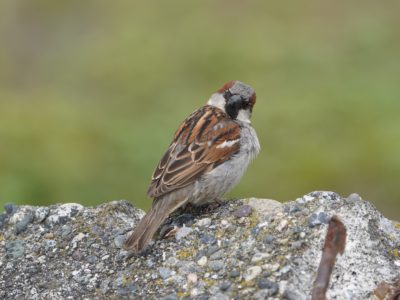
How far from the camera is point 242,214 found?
14.6 ft

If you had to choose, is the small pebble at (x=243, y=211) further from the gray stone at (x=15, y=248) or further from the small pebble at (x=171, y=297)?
the gray stone at (x=15, y=248)

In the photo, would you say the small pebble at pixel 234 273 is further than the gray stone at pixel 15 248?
No

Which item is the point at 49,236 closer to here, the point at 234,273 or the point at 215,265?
the point at 215,265

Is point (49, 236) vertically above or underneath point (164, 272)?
above

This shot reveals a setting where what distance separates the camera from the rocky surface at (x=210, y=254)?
12.8 ft

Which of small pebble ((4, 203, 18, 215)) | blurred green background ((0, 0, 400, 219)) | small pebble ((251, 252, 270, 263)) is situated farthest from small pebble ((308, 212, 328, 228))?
blurred green background ((0, 0, 400, 219))

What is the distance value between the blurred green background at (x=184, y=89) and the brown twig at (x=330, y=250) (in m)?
4.65

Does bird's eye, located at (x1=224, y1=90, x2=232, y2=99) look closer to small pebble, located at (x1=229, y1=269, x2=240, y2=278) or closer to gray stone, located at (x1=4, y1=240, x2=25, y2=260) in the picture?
gray stone, located at (x1=4, y1=240, x2=25, y2=260)

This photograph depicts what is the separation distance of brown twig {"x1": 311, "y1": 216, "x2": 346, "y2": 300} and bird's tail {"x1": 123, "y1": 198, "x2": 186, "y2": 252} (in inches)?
43.7

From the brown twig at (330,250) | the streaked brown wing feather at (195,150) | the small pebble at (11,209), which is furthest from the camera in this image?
the streaked brown wing feather at (195,150)

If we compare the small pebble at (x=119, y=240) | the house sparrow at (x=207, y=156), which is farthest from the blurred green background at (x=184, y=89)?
the small pebble at (x=119, y=240)

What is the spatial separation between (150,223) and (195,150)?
0.80 metres

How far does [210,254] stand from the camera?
420 cm

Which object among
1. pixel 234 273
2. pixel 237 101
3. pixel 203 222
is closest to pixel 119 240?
pixel 203 222
